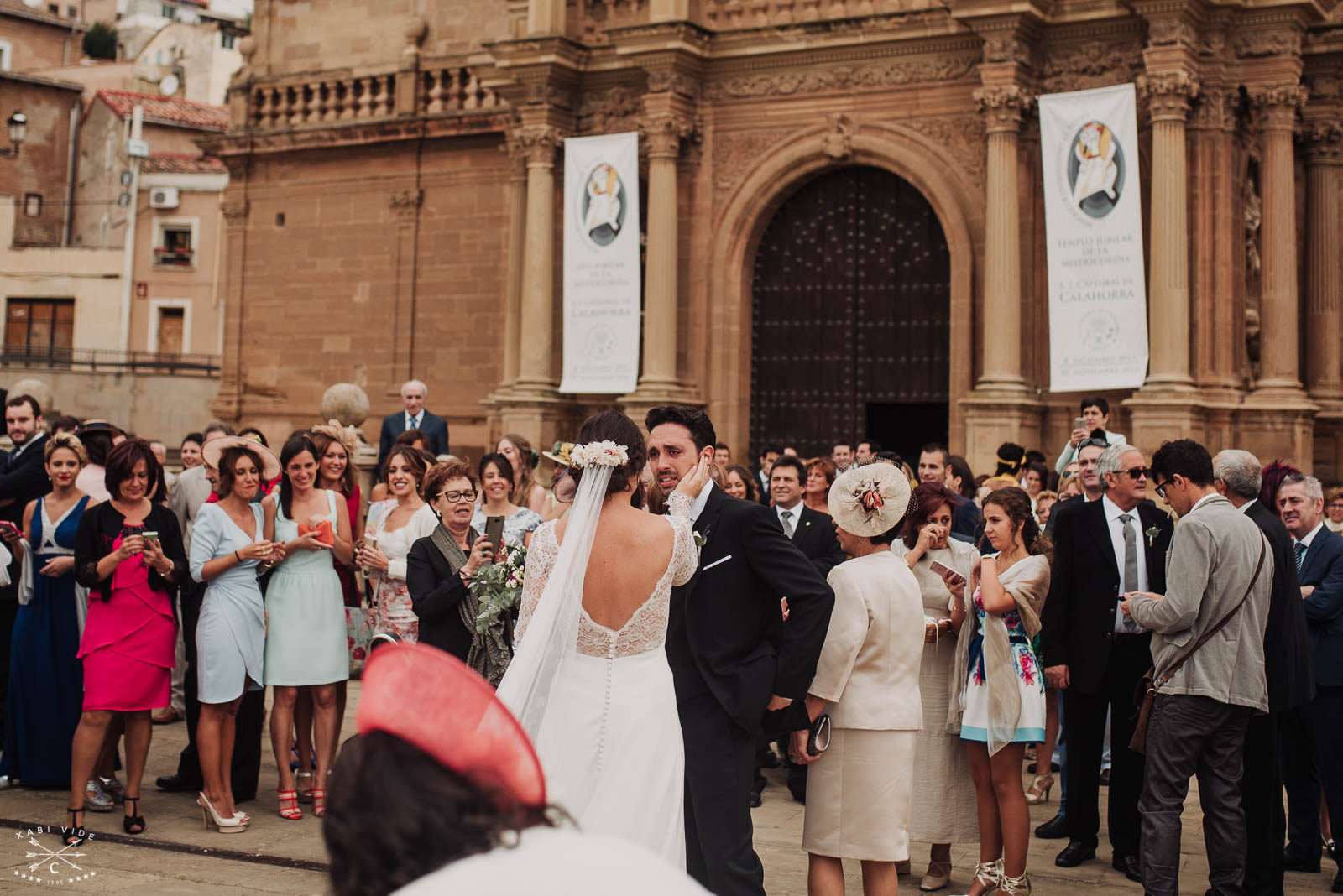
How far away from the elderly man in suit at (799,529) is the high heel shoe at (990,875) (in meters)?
1.79

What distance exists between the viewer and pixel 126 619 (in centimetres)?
735

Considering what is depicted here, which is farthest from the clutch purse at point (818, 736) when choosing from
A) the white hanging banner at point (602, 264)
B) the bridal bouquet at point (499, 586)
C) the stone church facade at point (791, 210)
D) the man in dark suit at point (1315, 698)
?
the white hanging banner at point (602, 264)

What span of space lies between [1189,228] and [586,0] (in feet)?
26.2

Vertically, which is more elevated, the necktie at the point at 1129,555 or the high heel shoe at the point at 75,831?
the necktie at the point at 1129,555

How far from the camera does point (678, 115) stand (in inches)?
656

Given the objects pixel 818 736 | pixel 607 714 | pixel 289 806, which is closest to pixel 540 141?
pixel 289 806

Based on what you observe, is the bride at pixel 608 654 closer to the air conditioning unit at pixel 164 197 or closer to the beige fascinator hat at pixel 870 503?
the beige fascinator hat at pixel 870 503

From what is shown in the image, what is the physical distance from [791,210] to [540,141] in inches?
128

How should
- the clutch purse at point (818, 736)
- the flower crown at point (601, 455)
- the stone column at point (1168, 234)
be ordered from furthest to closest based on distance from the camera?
1. the stone column at point (1168, 234)
2. the clutch purse at point (818, 736)
3. the flower crown at point (601, 455)

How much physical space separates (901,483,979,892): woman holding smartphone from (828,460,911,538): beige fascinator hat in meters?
1.02

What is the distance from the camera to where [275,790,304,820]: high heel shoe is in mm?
7664

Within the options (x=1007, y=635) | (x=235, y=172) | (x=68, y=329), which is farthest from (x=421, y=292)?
(x=68, y=329)

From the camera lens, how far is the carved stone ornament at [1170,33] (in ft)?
45.3

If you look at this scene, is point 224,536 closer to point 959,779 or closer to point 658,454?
point 658,454
